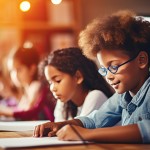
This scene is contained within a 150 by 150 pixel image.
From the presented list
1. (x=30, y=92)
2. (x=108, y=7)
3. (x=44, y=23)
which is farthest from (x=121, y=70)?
(x=44, y=23)

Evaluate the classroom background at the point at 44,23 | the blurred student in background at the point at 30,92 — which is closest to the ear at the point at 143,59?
the blurred student in background at the point at 30,92

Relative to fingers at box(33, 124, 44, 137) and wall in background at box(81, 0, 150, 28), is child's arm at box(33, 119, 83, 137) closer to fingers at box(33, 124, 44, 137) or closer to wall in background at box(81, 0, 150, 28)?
fingers at box(33, 124, 44, 137)

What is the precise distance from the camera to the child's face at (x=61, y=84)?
2.18 metres

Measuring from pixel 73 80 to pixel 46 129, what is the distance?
75 cm

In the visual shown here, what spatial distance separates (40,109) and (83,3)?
5.91 ft

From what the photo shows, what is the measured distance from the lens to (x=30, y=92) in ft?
10.8

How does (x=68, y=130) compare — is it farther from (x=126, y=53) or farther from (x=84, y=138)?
(x=126, y=53)

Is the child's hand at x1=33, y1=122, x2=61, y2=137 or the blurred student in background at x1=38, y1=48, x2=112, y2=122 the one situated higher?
the blurred student in background at x1=38, y1=48, x2=112, y2=122

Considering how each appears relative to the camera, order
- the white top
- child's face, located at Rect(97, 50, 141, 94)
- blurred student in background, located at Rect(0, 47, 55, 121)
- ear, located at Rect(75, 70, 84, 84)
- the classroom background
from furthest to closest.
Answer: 1. the classroom background
2. blurred student in background, located at Rect(0, 47, 55, 121)
3. ear, located at Rect(75, 70, 84, 84)
4. the white top
5. child's face, located at Rect(97, 50, 141, 94)

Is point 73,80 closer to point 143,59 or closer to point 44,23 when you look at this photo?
point 143,59

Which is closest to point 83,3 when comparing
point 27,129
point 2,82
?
point 2,82

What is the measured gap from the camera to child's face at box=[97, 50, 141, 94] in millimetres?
1427

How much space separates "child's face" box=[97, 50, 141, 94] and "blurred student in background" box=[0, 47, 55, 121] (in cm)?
138

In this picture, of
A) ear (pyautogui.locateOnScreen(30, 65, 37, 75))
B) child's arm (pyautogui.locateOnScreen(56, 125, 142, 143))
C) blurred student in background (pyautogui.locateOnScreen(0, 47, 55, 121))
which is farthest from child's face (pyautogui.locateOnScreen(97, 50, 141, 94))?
ear (pyautogui.locateOnScreen(30, 65, 37, 75))
